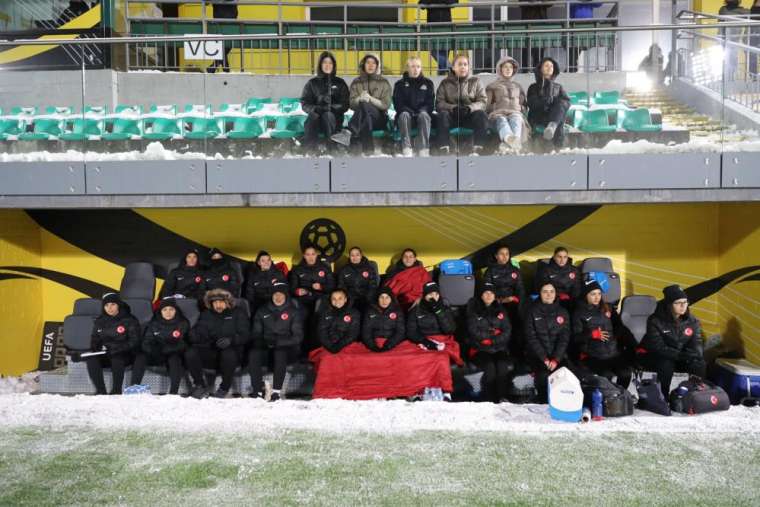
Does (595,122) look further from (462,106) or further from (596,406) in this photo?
(596,406)

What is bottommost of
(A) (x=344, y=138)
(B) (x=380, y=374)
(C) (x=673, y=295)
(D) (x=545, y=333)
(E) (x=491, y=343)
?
(B) (x=380, y=374)

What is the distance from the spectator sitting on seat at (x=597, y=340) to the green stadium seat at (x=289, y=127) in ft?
11.5

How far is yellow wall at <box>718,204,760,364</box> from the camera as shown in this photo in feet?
27.3

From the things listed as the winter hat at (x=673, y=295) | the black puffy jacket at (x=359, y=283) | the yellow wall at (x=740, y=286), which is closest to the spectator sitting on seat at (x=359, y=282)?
the black puffy jacket at (x=359, y=283)

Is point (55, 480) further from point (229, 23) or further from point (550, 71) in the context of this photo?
point (229, 23)

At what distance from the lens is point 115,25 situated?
38.1ft

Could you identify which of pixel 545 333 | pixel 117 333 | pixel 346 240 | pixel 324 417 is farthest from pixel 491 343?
pixel 117 333

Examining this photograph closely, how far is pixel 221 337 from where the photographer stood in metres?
7.56

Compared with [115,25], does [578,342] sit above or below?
below

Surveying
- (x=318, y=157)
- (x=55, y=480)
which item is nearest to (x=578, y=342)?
(x=318, y=157)

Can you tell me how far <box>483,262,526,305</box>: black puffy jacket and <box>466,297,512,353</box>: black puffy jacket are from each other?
88cm

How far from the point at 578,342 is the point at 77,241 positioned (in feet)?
21.5

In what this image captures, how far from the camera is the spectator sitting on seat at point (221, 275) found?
27.9 ft

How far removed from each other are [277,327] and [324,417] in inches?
59.9
